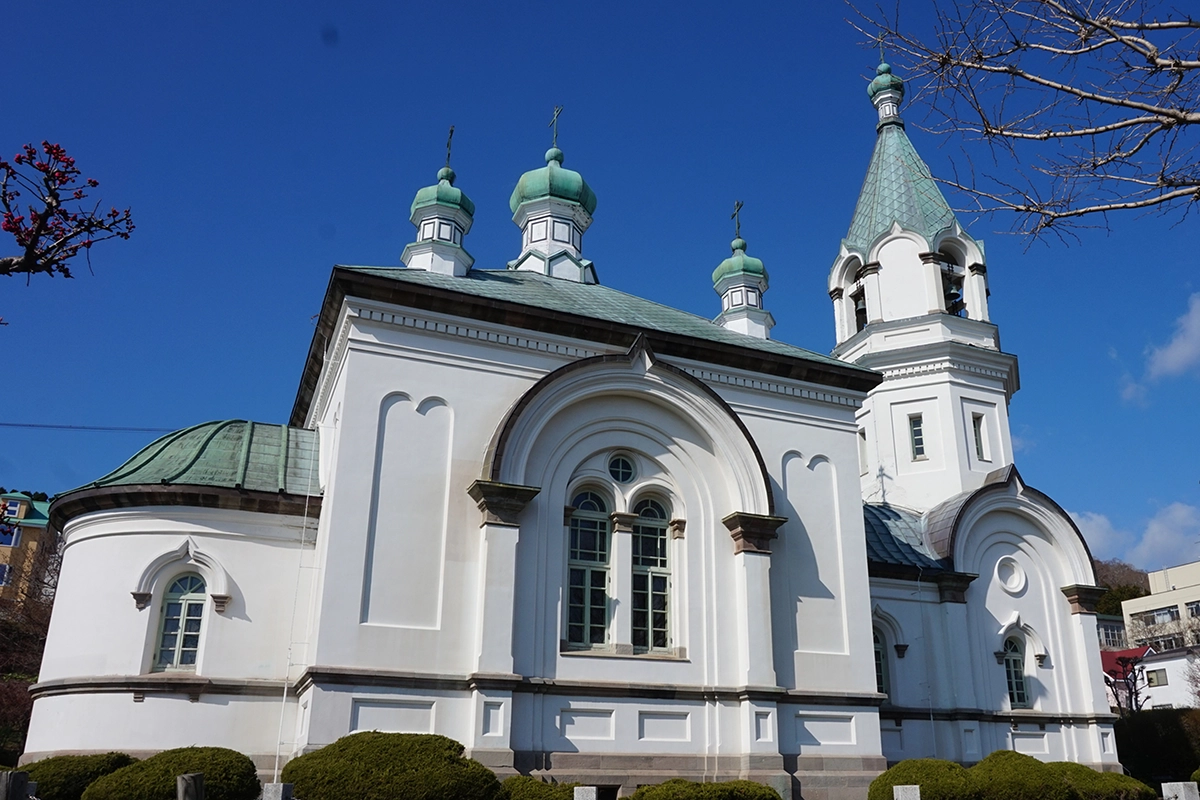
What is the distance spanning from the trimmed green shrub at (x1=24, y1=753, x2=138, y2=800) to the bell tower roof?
20865 mm

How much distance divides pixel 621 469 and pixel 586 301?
12.6 feet

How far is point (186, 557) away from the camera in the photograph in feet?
52.5

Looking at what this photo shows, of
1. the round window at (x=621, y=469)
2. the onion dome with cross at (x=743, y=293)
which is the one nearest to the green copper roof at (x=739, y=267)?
the onion dome with cross at (x=743, y=293)

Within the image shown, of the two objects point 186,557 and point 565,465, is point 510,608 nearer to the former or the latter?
point 565,465

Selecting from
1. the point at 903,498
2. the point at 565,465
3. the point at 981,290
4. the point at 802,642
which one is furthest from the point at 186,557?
the point at 981,290

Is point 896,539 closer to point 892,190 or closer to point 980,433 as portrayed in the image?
point 980,433

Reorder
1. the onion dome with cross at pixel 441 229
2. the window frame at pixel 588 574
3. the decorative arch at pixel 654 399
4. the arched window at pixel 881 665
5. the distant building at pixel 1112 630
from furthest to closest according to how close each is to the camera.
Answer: the distant building at pixel 1112 630 < the arched window at pixel 881 665 < the onion dome with cross at pixel 441 229 < the decorative arch at pixel 654 399 < the window frame at pixel 588 574

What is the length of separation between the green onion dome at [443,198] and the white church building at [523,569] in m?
0.06

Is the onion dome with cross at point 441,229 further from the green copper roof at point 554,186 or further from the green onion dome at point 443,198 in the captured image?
the green copper roof at point 554,186

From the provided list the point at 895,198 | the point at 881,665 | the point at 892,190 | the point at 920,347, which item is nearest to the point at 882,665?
the point at 881,665

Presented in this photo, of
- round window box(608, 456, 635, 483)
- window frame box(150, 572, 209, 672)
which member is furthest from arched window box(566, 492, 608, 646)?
window frame box(150, 572, 209, 672)

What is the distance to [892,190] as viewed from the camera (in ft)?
90.1

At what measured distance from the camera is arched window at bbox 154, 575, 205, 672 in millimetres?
15602

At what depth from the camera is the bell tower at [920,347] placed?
24.6 m
